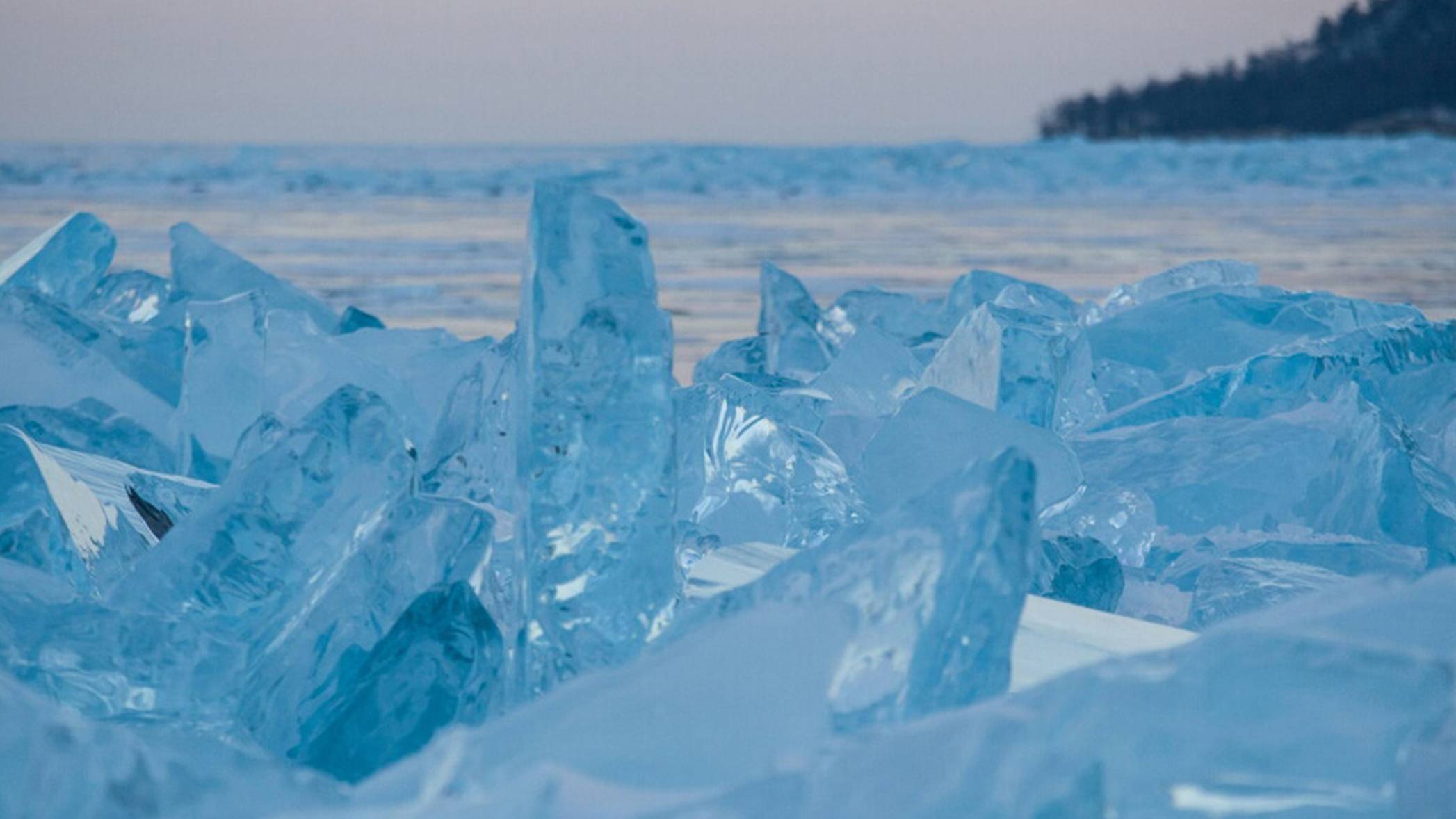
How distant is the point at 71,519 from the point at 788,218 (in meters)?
9.03

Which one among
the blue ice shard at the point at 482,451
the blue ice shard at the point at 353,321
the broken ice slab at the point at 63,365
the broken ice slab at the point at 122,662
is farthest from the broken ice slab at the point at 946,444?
the blue ice shard at the point at 353,321

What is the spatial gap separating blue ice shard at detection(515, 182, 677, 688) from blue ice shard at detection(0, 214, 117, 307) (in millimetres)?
1449

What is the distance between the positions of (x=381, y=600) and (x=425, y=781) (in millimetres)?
376

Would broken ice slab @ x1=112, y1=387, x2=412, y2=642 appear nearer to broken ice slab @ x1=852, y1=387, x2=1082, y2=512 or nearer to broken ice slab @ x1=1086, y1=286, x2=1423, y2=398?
broken ice slab @ x1=852, y1=387, x2=1082, y2=512

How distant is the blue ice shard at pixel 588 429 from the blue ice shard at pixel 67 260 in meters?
1.45

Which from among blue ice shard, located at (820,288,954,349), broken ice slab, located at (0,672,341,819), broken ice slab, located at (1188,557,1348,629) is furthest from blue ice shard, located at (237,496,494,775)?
blue ice shard, located at (820,288,954,349)

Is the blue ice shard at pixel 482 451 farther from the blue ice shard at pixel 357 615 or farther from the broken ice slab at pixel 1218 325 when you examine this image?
the broken ice slab at pixel 1218 325

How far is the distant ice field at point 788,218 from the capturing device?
5.11m

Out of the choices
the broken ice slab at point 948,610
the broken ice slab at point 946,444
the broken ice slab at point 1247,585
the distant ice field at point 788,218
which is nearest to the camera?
the broken ice slab at point 948,610

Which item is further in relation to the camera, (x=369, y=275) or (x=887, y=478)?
(x=369, y=275)

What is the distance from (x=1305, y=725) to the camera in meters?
A: 0.57

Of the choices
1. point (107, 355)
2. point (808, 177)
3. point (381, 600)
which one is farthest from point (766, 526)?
point (808, 177)

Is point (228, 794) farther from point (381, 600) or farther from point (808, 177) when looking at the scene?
point (808, 177)

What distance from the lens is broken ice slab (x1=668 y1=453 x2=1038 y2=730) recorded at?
71 cm
